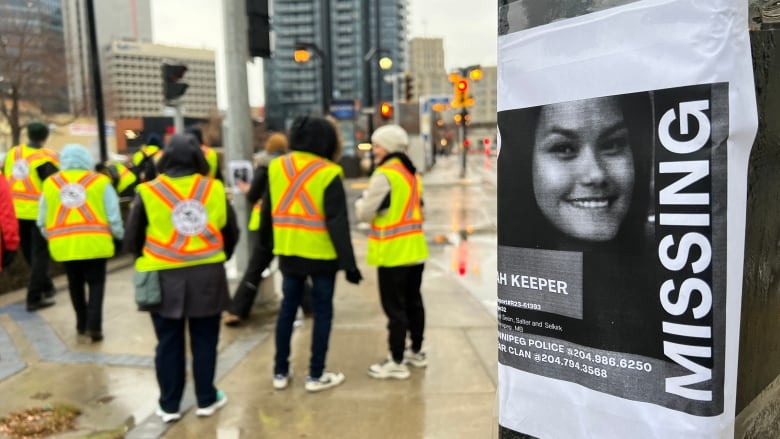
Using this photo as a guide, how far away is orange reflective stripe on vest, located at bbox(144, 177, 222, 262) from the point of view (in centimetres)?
368

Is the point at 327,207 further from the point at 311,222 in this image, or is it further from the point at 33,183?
the point at 33,183

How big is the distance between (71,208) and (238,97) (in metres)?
1.99

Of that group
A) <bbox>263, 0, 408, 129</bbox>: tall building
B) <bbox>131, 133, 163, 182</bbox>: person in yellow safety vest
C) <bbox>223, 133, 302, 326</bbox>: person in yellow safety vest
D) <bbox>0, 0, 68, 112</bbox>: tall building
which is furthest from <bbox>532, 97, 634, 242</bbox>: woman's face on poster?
<bbox>263, 0, 408, 129</bbox>: tall building

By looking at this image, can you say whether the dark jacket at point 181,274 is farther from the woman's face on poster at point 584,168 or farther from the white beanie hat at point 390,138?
the woman's face on poster at point 584,168

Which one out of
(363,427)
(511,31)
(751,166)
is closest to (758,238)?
(751,166)

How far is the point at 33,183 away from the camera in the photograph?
620 centimetres

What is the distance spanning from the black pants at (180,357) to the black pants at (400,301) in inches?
47.7

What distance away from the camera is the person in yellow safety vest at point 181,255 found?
12.1ft

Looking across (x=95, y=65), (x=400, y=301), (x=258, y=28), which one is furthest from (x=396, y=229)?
(x=95, y=65)

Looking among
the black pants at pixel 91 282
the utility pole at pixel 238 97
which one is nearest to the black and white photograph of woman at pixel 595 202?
the black pants at pixel 91 282

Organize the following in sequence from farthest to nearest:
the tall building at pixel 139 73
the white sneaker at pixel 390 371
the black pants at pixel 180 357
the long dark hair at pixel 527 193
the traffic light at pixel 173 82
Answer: the tall building at pixel 139 73, the traffic light at pixel 173 82, the white sneaker at pixel 390 371, the black pants at pixel 180 357, the long dark hair at pixel 527 193

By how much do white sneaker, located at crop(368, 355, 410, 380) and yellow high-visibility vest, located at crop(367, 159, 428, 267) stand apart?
79 cm

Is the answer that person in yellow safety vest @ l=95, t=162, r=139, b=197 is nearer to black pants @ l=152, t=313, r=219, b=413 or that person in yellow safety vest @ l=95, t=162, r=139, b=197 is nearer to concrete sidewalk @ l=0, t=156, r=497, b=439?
concrete sidewalk @ l=0, t=156, r=497, b=439

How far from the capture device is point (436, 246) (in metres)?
11.2
